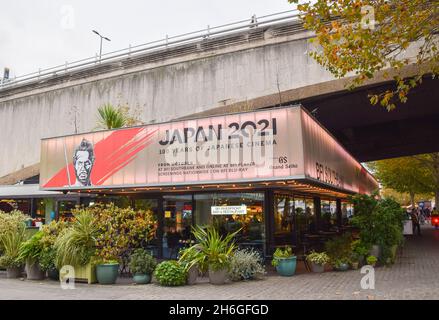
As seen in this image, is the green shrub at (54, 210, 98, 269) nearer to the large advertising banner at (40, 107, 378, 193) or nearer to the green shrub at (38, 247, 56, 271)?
the green shrub at (38, 247, 56, 271)

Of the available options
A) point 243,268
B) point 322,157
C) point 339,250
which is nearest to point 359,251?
point 339,250

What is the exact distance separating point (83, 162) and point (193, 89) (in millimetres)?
6242

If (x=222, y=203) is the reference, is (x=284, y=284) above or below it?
below

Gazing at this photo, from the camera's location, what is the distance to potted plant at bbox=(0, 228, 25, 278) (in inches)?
533

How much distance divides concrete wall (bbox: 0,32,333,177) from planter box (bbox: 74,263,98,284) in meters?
9.13

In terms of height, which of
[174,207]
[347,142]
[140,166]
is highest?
[347,142]

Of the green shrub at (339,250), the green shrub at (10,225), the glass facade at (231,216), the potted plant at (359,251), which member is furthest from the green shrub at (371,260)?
the green shrub at (10,225)

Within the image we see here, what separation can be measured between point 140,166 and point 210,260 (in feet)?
15.4

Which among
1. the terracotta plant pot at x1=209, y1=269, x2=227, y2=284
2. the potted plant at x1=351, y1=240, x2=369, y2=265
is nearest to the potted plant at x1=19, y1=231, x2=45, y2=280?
the terracotta plant pot at x1=209, y1=269, x2=227, y2=284

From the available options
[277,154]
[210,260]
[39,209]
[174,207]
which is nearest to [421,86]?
[277,154]

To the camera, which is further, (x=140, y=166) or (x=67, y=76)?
(x=67, y=76)

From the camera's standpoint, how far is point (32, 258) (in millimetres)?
13094

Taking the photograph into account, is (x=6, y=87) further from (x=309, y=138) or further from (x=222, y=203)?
(x=309, y=138)
